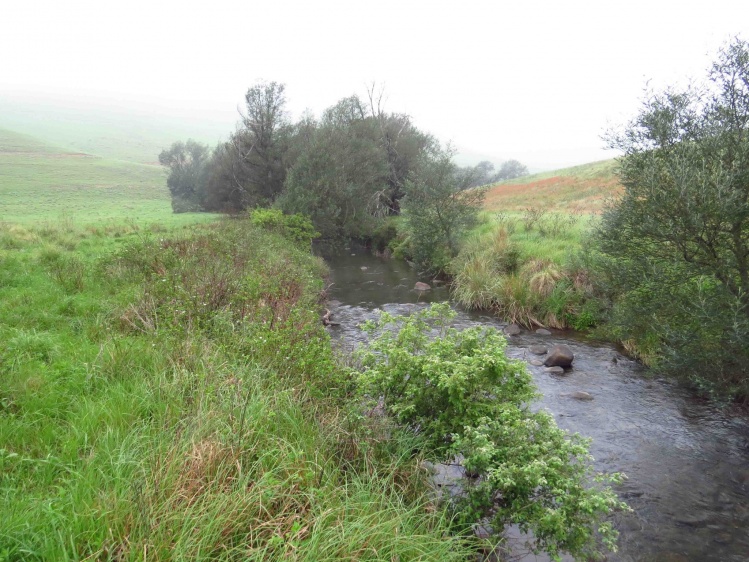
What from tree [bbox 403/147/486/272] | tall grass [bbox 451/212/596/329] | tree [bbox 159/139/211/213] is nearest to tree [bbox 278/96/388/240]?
tree [bbox 403/147/486/272]

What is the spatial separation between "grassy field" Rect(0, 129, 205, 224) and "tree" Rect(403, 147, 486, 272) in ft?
67.8

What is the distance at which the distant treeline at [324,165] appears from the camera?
30.8m

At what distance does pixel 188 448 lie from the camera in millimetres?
4156

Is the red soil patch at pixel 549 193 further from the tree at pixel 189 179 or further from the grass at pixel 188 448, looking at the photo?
the grass at pixel 188 448

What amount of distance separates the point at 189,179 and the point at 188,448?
5534 cm

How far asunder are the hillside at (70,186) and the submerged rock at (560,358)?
32520 millimetres

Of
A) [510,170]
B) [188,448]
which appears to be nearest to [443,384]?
[188,448]

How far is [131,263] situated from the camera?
13617 mm

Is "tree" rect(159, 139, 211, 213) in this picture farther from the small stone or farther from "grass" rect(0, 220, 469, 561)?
"grass" rect(0, 220, 469, 561)

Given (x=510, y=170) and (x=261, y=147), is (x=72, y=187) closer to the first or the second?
(x=261, y=147)

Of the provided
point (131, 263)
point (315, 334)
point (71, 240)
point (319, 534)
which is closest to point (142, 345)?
point (315, 334)

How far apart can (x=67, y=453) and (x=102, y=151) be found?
13753 centimetres

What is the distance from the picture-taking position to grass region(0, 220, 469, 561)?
3256 millimetres

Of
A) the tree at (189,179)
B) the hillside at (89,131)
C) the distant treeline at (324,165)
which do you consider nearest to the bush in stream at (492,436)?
the distant treeline at (324,165)
